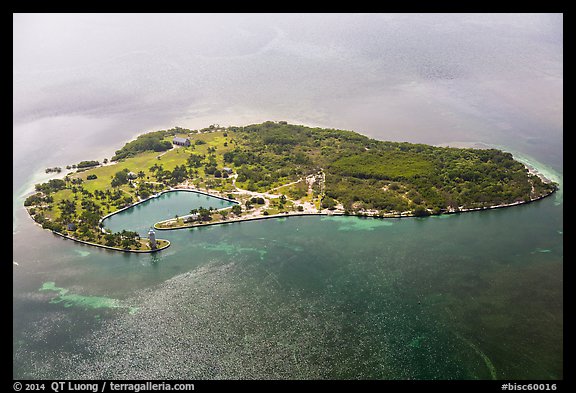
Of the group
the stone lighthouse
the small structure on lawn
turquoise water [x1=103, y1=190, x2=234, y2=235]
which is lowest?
the stone lighthouse

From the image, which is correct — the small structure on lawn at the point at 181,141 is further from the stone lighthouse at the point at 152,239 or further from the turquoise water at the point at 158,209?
the stone lighthouse at the point at 152,239

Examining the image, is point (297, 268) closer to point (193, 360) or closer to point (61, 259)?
point (193, 360)

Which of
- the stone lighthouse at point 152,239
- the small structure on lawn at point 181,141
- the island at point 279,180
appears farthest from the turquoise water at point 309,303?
the small structure on lawn at point 181,141

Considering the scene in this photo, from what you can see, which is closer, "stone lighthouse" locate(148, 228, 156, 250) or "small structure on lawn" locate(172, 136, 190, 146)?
"stone lighthouse" locate(148, 228, 156, 250)

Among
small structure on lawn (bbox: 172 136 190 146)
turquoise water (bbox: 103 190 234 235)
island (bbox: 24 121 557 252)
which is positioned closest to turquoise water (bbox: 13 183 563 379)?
island (bbox: 24 121 557 252)

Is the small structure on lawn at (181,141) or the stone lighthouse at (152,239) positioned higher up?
the small structure on lawn at (181,141)

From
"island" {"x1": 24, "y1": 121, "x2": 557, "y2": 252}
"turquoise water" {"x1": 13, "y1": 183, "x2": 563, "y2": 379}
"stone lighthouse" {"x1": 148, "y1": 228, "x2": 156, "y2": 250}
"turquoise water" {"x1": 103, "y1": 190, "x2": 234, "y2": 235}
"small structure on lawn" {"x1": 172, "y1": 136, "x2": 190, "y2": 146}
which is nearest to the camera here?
"turquoise water" {"x1": 13, "y1": 183, "x2": 563, "y2": 379}

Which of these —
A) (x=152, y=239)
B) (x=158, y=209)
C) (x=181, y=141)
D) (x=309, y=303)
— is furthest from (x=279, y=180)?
(x=309, y=303)

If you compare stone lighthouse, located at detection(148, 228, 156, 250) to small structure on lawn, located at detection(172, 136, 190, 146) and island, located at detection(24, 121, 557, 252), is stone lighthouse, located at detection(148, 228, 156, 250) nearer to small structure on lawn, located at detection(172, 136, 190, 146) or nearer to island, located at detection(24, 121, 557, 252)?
island, located at detection(24, 121, 557, 252)
